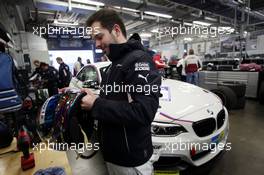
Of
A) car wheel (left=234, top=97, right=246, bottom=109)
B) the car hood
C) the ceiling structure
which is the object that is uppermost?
the ceiling structure

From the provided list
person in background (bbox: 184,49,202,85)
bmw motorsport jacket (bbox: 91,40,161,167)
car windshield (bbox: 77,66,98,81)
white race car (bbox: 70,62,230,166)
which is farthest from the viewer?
person in background (bbox: 184,49,202,85)

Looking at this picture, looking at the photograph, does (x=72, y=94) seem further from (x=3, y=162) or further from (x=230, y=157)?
(x=230, y=157)

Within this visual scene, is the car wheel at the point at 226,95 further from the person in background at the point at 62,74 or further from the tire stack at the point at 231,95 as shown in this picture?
the person in background at the point at 62,74

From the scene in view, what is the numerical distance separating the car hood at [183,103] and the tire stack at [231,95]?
1.45 m

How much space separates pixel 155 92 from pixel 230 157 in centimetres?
194

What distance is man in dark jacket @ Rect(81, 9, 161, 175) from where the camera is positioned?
70cm

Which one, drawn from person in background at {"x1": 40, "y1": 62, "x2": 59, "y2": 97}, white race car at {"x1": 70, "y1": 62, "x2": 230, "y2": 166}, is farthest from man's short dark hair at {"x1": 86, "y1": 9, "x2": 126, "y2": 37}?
person in background at {"x1": 40, "y1": 62, "x2": 59, "y2": 97}

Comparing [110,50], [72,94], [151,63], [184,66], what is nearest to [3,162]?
[72,94]

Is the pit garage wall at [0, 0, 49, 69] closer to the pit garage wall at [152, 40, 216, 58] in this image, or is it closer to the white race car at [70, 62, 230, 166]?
the white race car at [70, 62, 230, 166]

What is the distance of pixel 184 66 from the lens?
594 cm

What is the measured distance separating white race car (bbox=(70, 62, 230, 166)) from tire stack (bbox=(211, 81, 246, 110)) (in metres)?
1.69

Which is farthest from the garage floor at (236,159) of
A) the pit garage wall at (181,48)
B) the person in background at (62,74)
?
the pit garage wall at (181,48)

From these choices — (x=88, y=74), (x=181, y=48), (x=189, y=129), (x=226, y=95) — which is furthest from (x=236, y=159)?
(x=181, y=48)

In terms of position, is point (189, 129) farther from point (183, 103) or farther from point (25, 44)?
point (25, 44)
